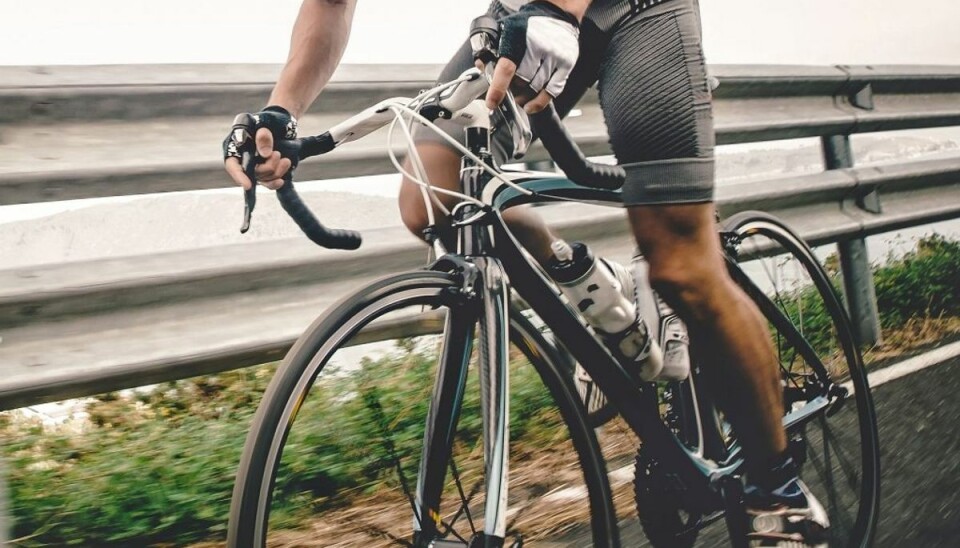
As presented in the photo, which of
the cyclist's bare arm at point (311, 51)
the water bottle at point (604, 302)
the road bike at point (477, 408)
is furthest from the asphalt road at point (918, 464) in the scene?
the cyclist's bare arm at point (311, 51)

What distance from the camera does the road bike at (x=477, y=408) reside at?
1324 millimetres

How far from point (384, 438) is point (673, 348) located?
781mm

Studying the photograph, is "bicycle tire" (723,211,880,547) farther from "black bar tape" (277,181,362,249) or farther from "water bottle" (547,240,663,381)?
"black bar tape" (277,181,362,249)

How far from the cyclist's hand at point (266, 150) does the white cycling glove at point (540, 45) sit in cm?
39

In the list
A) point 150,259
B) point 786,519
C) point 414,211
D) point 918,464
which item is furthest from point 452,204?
point 918,464

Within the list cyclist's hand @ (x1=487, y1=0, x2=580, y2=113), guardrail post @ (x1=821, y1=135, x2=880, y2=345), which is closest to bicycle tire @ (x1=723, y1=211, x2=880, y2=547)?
cyclist's hand @ (x1=487, y1=0, x2=580, y2=113)

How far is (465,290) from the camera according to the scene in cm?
141

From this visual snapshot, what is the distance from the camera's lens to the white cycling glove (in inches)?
48.0

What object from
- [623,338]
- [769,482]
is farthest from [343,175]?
[769,482]

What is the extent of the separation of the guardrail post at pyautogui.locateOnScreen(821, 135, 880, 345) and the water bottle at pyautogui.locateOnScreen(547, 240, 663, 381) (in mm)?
2396

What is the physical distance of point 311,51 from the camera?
1.75 meters

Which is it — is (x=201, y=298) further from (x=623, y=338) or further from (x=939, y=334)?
(x=939, y=334)

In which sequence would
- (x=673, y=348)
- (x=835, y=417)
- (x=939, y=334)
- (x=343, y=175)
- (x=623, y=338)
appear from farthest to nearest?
(x=939, y=334)
(x=835, y=417)
(x=343, y=175)
(x=673, y=348)
(x=623, y=338)

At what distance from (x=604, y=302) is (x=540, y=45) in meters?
0.70
